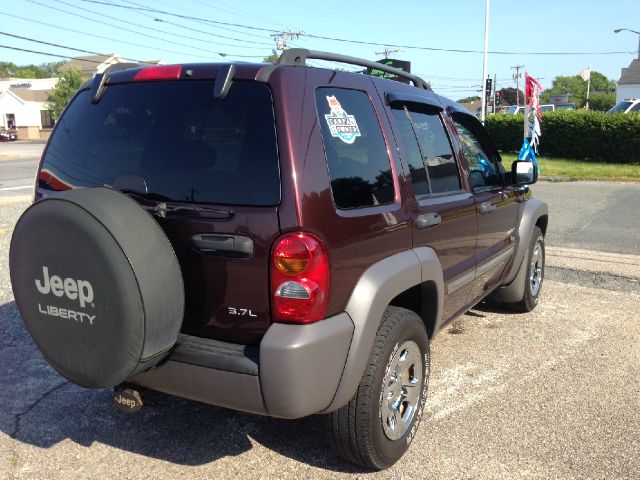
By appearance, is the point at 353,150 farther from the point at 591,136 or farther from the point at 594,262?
the point at 591,136

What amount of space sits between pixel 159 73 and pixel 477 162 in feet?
7.72

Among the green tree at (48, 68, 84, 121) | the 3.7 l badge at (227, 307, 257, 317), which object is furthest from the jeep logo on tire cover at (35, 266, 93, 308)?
the green tree at (48, 68, 84, 121)

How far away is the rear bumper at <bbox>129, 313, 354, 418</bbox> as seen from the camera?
2.37 metres

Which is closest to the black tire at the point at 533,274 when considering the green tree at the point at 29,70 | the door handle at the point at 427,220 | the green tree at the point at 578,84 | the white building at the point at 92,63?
the door handle at the point at 427,220

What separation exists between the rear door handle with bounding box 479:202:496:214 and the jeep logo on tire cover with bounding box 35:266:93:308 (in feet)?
8.38

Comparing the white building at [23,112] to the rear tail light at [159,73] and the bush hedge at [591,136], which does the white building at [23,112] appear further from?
the rear tail light at [159,73]

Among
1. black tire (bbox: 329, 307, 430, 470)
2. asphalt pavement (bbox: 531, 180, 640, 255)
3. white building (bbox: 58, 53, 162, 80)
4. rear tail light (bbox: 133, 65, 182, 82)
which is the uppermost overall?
white building (bbox: 58, 53, 162, 80)

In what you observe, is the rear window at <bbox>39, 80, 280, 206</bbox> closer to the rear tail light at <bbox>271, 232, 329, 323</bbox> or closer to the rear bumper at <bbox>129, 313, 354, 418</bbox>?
the rear tail light at <bbox>271, 232, 329, 323</bbox>

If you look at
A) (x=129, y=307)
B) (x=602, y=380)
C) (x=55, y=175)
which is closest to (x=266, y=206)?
(x=129, y=307)

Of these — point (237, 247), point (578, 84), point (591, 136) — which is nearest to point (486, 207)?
point (237, 247)

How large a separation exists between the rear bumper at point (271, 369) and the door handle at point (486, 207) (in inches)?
69.1

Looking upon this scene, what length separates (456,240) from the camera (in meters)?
3.60

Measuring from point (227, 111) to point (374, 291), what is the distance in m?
1.03

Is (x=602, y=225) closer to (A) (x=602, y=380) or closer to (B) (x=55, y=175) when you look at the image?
(A) (x=602, y=380)
